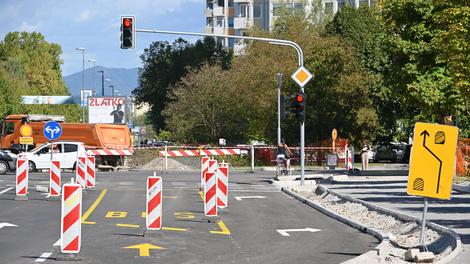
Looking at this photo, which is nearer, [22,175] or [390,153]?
[22,175]

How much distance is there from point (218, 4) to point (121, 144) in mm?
68617

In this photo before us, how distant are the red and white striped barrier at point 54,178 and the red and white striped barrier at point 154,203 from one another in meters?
9.27

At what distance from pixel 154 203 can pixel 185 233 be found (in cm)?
116

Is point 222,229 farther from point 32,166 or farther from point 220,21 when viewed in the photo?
point 220,21

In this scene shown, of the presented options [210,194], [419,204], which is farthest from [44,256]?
[419,204]

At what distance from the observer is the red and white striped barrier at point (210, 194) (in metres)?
18.5

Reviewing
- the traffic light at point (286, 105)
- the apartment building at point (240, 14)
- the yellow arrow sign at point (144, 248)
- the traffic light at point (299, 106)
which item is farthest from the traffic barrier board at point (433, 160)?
the apartment building at point (240, 14)

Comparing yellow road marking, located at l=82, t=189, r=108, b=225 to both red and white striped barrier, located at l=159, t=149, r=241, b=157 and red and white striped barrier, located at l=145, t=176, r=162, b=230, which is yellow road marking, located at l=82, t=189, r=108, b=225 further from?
red and white striped barrier, located at l=159, t=149, r=241, b=157

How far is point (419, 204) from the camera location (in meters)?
21.9

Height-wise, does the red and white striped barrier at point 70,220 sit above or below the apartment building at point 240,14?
below

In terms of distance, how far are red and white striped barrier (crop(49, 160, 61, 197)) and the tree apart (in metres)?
63.9

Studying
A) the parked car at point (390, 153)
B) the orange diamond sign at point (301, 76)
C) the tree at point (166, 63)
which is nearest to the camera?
the orange diamond sign at point (301, 76)

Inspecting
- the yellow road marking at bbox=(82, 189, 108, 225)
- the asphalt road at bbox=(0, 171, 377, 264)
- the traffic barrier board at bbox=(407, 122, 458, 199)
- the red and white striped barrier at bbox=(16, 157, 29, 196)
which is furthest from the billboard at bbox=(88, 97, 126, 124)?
the traffic barrier board at bbox=(407, 122, 458, 199)

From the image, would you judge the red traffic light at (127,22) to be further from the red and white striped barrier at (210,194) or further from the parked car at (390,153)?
the parked car at (390,153)
